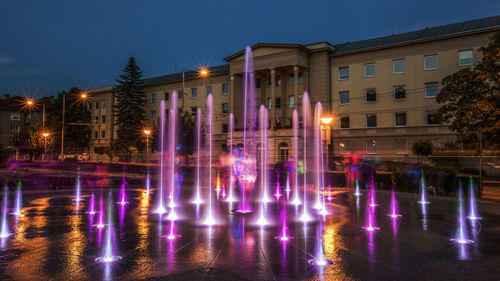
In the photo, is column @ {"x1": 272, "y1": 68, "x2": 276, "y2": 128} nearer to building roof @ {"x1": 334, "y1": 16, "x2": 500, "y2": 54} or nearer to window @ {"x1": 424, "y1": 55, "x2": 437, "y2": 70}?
building roof @ {"x1": 334, "y1": 16, "x2": 500, "y2": 54}

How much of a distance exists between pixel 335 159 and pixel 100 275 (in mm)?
35118

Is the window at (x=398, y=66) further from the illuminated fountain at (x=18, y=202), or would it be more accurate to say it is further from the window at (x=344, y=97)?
the illuminated fountain at (x=18, y=202)

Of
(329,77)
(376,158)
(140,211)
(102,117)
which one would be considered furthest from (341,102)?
(102,117)

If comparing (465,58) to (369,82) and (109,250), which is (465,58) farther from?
(109,250)

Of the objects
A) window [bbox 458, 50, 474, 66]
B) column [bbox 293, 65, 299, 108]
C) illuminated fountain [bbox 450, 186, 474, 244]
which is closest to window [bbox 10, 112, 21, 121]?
column [bbox 293, 65, 299, 108]

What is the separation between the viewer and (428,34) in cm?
4059

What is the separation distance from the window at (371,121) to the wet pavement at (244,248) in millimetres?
32388

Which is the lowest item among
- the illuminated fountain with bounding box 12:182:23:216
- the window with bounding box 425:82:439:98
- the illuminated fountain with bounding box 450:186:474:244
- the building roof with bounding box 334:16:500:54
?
the illuminated fountain with bounding box 450:186:474:244

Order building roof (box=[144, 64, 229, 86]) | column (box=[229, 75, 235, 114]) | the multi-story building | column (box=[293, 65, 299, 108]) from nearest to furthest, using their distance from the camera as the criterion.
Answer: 1. the multi-story building
2. column (box=[293, 65, 299, 108])
3. column (box=[229, 75, 235, 114])
4. building roof (box=[144, 64, 229, 86])

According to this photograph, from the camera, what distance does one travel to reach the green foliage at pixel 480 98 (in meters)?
16.9

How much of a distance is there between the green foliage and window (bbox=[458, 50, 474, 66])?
66.3 ft

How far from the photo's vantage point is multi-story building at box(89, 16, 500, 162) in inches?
1496

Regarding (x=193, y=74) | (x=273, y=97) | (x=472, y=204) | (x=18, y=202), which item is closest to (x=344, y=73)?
(x=273, y=97)

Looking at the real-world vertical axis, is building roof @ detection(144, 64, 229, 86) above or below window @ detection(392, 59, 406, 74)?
above
